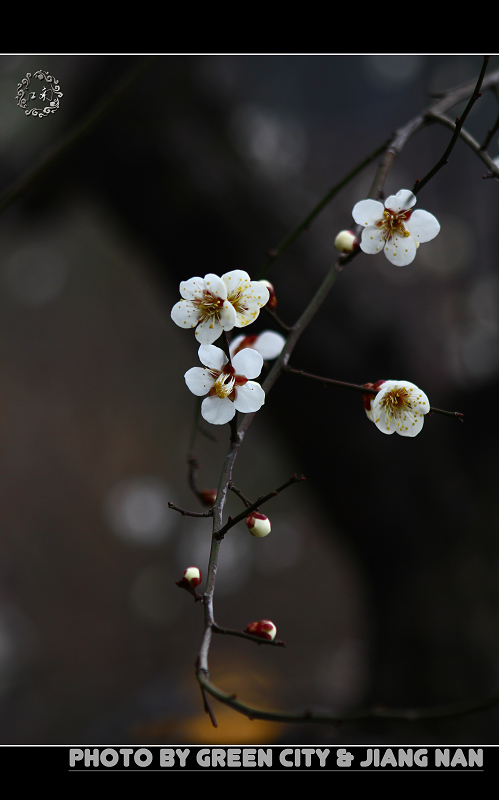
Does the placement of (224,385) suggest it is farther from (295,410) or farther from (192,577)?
(295,410)

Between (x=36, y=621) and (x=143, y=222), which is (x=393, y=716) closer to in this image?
(x=143, y=222)

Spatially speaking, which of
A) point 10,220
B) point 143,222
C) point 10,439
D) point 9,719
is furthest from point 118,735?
point 10,439

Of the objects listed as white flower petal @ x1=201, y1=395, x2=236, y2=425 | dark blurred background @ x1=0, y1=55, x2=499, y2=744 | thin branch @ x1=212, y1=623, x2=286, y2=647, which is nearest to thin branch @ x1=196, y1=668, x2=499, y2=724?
thin branch @ x1=212, y1=623, x2=286, y2=647

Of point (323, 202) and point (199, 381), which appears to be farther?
point (323, 202)

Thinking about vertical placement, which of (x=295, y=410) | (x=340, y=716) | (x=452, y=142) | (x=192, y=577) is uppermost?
(x=295, y=410)

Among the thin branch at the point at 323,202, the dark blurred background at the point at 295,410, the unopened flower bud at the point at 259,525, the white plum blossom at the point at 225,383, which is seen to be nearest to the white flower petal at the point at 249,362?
the white plum blossom at the point at 225,383

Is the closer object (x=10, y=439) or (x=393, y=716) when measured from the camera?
(x=393, y=716)

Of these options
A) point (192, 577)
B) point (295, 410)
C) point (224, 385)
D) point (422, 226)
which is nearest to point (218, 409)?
point (224, 385)
